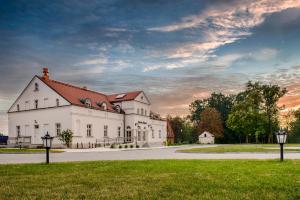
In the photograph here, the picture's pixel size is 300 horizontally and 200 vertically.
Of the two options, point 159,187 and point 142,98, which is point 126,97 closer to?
point 142,98

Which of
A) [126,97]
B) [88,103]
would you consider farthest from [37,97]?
[126,97]

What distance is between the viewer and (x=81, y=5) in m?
16.8

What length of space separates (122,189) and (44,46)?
17.9m

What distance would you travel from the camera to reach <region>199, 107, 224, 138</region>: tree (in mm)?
87500

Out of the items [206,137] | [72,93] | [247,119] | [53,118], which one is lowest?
[206,137]

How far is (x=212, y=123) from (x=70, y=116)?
52977 millimetres

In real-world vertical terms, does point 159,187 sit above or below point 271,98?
below

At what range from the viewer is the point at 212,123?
87188mm

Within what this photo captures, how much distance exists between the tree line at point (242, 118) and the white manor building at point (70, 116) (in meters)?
26.8

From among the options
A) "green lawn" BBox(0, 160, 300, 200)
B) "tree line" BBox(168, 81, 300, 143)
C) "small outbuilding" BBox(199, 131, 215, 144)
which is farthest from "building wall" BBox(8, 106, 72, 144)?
"small outbuilding" BBox(199, 131, 215, 144)

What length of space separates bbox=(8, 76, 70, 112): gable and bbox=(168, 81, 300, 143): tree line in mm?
41298

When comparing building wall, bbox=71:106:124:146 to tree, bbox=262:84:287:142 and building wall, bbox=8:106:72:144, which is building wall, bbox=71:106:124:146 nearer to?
building wall, bbox=8:106:72:144

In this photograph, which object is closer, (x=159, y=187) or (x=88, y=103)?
(x=159, y=187)

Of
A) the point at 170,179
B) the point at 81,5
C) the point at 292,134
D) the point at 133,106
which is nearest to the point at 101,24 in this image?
the point at 81,5
